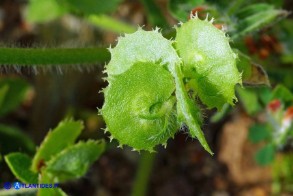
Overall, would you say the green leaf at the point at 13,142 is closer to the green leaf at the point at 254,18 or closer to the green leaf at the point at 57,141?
the green leaf at the point at 57,141

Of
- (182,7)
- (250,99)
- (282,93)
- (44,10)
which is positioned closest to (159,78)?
(182,7)

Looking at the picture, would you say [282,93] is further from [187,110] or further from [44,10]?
[44,10]

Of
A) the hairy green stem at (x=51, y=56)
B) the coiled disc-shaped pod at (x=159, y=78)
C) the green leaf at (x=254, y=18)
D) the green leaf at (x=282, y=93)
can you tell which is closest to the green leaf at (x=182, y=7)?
the green leaf at (x=254, y=18)

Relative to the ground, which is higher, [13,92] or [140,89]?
[140,89]

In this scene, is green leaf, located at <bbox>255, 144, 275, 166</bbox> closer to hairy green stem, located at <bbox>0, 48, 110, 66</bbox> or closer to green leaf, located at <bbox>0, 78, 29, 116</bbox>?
hairy green stem, located at <bbox>0, 48, 110, 66</bbox>

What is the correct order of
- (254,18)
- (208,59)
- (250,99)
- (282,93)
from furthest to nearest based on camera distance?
(250,99) < (282,93) < (254,18) < (208,59)

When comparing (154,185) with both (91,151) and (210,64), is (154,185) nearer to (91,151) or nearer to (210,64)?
(91,151)
